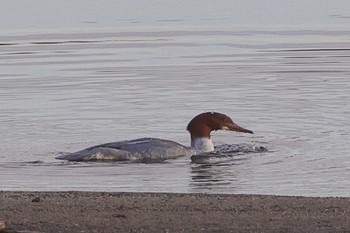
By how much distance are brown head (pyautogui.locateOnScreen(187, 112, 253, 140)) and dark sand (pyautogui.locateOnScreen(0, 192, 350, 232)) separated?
5317mm

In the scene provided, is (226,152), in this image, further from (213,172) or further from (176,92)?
(176,92)

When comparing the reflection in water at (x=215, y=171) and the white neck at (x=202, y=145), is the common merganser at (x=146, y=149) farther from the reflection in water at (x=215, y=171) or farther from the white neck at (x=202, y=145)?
the reflection in water at (x=215, y=171)

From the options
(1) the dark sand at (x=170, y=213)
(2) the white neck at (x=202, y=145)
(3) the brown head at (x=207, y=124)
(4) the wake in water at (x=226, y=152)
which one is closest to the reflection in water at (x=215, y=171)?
(4) the wake in water at (x=226, y=152)

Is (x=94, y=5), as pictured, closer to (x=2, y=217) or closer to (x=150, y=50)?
(x=150, y=50)

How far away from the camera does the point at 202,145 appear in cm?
1599

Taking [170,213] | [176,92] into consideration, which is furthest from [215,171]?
[176,92]

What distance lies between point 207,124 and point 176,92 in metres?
4.08

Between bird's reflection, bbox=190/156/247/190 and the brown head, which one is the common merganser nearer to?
the brown head

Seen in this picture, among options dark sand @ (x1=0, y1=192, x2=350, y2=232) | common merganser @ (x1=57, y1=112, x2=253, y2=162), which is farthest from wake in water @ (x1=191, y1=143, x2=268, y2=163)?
dark sand @ (x1=0, y1=192, x2=350, y2=232)

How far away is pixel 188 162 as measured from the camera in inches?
605

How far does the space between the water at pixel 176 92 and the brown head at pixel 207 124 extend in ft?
1.19

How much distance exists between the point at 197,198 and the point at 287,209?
3.33 feet

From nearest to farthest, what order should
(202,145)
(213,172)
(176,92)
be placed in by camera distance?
1. (213,172)
2. (202,145)
3. (176,92)

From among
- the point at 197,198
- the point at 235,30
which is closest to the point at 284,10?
the point at 235,30
